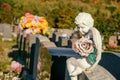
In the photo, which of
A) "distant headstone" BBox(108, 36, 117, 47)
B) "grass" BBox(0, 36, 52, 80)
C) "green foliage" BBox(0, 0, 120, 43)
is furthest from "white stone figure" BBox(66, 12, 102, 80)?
"green foliage" BBox(0, 0, 120, 43)

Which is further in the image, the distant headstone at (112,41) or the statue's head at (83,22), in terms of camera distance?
the distant headstone at (112,41)

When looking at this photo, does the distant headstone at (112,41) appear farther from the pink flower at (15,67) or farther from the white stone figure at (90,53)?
the white stone figure at (90,53)

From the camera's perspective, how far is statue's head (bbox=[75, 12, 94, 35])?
185 inches

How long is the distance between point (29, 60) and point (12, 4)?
743 inches

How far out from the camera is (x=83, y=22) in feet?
15.4

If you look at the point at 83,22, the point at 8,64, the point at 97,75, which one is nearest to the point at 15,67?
the point at 8,64

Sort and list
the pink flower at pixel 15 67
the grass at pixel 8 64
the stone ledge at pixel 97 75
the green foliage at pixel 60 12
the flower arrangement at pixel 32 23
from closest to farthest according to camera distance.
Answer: the stone ledge at pixel 97 75 < the grass at pixel 8 64 < the pink flower at pixel 15 67 < the flower arrangement at pixel 32 23 < the green foliage at pixel 60 12

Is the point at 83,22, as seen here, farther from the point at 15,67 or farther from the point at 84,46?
the point at 15,67

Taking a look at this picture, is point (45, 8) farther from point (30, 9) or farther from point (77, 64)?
point (77, 64)

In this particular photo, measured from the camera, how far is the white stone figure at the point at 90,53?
4664 mm

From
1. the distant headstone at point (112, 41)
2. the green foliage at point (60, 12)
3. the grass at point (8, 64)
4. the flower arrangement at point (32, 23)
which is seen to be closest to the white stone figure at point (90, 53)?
the grass at point (8, 64)

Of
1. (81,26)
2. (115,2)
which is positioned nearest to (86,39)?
(81,26)

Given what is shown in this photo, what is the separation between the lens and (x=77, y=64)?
4.96 meters

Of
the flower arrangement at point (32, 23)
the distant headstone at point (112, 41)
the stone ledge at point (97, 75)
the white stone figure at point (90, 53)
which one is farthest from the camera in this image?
the distant headstone at point (112, 41)
